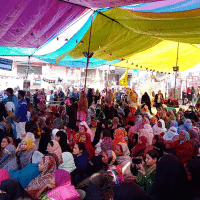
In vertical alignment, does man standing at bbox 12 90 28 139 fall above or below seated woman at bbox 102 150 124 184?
above

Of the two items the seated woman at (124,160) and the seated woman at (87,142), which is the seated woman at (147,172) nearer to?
the seated woman at (124,160)

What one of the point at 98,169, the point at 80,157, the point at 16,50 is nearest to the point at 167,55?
the point at 16,50

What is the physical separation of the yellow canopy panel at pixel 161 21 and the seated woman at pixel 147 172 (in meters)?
2.14

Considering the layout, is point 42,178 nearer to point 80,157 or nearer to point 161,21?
point 80,157

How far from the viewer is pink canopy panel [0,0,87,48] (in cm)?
393

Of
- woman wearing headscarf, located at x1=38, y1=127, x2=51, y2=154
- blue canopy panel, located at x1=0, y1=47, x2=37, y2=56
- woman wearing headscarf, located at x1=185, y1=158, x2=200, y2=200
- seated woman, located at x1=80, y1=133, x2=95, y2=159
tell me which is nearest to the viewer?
woman wearing headscarf, located at x1=185, y1=158, x2=200, y2=200

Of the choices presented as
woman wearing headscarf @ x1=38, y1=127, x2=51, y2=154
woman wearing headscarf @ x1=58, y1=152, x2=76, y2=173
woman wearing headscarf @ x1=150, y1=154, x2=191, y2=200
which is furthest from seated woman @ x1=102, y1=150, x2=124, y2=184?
woman wearing headscarf @ x1=38, y1=127, x2=51, y2=154

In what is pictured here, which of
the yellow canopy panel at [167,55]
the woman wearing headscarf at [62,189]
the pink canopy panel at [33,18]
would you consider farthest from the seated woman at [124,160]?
the yellow canopy panel at [167,55]

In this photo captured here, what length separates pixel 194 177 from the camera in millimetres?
2324

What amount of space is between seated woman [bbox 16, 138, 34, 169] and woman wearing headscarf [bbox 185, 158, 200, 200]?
2.19 m

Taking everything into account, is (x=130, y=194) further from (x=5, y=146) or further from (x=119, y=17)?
(x=119, y=17)

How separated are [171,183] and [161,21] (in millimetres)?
3013

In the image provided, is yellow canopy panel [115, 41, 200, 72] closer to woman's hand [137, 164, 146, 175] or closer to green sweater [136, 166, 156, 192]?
woman's hand [137, 164, 146, 175]

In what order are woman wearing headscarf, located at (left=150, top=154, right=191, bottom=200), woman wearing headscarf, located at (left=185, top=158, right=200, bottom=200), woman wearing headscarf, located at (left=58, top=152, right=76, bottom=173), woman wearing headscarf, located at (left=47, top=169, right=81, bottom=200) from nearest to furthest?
woman wearing headscarf, located at (left=150, top=154, right=191, bottom=200)
woman wearing headscarf, located at (left=185, top=158, right=200, bottom=200)
woman wearing headscarf, located at (left=47, top=169, right=81, bottom=200)
woman wearing headscarf, located at (left=58, top=152, right=76, bottom=173)
